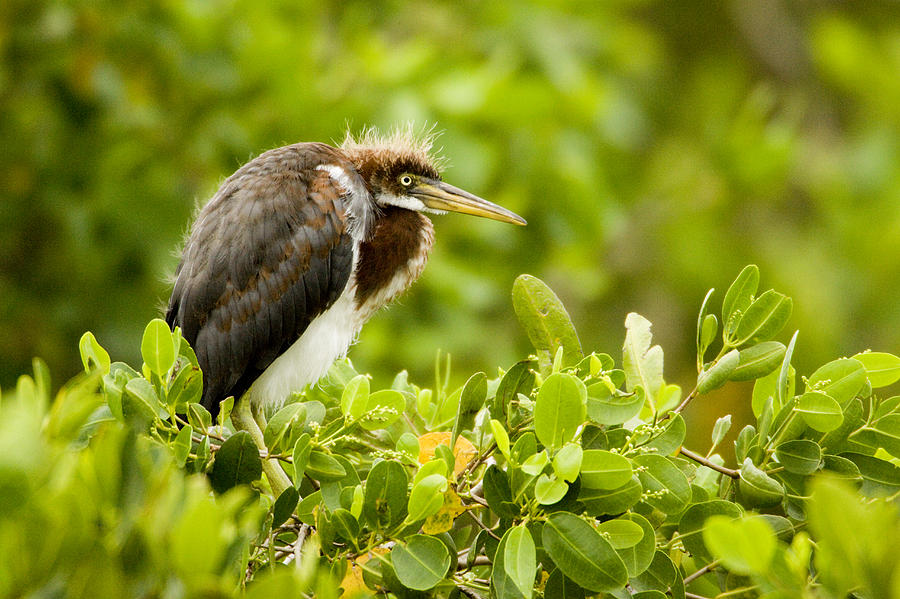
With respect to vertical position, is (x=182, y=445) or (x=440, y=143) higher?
(x=440, y=143)

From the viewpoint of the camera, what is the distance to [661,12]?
11680mm

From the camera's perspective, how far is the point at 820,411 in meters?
2.06

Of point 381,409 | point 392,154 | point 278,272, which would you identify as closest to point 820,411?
point 381,409

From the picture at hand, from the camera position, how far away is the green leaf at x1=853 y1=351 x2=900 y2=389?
219cm

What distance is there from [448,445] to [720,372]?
65cm

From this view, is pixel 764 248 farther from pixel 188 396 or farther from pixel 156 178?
pixel 188 396

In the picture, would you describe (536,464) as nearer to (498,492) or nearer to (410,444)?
(498,492)

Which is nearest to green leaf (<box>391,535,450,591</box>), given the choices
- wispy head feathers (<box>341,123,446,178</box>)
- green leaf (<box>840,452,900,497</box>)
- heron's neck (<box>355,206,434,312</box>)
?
green leaf (<box>840,452,900,497</box>)

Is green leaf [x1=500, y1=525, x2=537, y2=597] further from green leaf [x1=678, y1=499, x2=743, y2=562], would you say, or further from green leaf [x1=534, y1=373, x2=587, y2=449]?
green leaf [x1=678, y1=499, x2=743, y2=562]

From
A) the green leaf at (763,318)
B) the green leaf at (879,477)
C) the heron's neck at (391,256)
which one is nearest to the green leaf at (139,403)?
the green leaf at (763,318)

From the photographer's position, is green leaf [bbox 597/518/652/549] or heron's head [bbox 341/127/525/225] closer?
green leaf [bbox 597/518/652/549]

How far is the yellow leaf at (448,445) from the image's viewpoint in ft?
7.86

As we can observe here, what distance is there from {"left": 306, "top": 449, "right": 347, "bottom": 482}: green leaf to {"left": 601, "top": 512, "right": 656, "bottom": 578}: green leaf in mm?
582

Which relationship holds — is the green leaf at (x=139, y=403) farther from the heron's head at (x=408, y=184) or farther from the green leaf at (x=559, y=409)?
the heron's head at (x=408, y=184)
